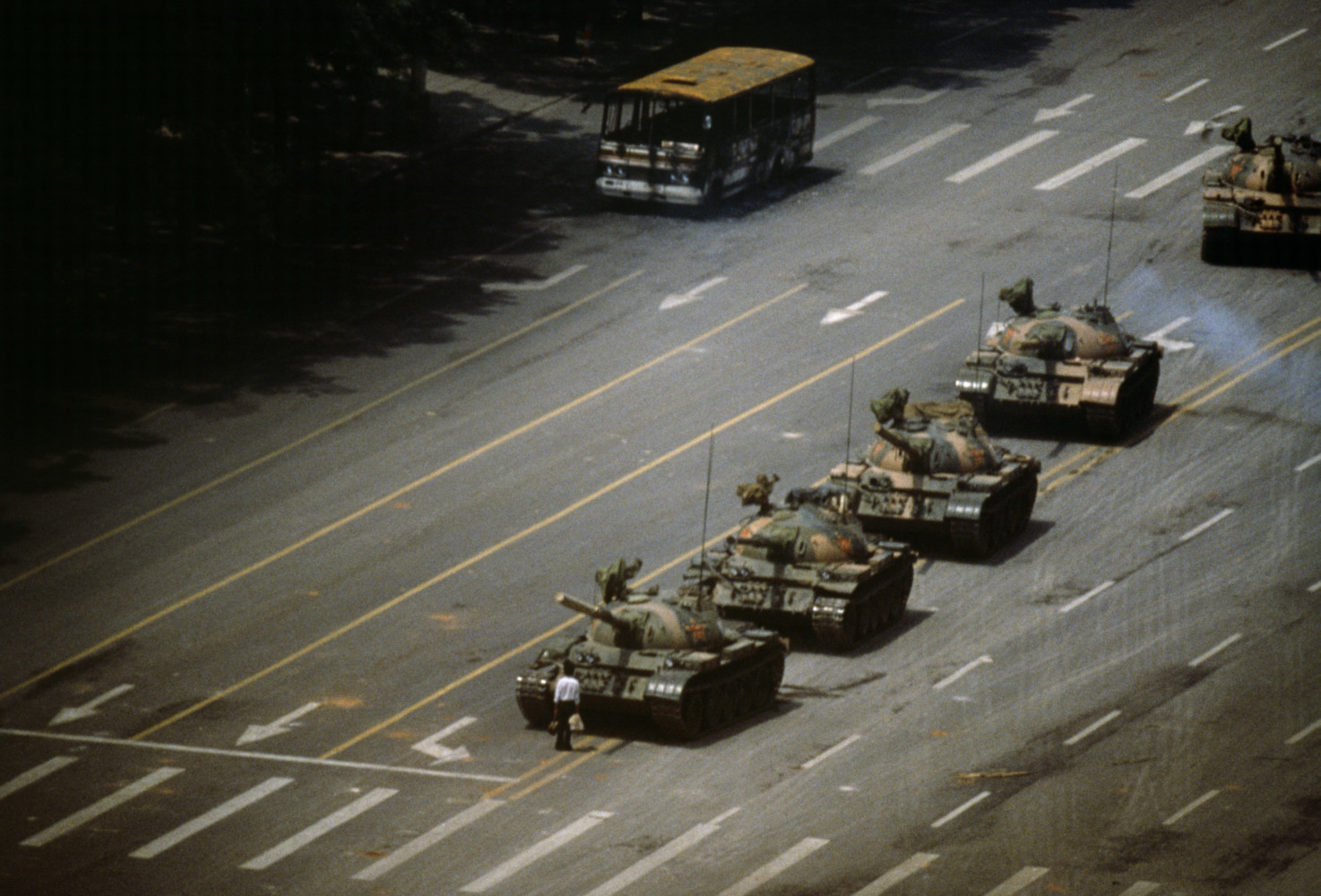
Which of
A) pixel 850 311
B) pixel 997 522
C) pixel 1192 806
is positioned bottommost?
pixel 1192 806

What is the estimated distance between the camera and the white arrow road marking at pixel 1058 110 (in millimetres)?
64750

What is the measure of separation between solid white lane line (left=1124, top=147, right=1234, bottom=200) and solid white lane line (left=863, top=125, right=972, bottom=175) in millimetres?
6099

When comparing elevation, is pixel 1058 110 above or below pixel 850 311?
above

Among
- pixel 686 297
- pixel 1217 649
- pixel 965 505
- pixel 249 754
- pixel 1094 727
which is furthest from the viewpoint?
pixel 686 297

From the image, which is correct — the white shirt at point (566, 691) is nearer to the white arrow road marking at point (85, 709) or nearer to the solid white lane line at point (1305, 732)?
the white arrow road marking at point (85, 709)

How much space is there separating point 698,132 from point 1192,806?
31171mm

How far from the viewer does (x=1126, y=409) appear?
47.1 metres

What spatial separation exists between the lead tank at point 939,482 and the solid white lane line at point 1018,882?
12.7 meters

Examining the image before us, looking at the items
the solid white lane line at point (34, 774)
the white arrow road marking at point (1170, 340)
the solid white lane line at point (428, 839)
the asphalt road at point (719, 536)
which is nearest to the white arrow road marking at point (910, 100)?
the asphalt road at point (719, 536)

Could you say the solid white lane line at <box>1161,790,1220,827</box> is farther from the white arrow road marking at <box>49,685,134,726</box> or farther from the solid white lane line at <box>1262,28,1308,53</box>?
the solid white lane line at <box>1262,28,1308,53</box>

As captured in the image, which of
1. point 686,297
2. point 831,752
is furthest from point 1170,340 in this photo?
point 831,752

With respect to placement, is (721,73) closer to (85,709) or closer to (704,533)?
(704,533)

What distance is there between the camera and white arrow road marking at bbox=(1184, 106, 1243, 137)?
2494 inches

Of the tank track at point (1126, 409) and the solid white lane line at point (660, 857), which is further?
the tank track at point (1126, 409)
